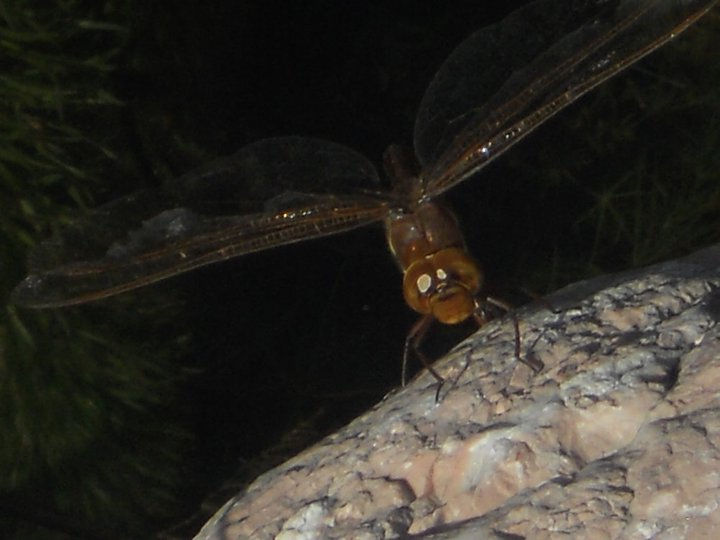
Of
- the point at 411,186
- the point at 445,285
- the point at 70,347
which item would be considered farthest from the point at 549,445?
the point at 70,347

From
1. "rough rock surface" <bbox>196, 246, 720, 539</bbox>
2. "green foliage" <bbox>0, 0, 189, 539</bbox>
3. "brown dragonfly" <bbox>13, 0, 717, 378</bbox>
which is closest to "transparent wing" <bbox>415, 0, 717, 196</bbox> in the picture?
"brown dragonfly" <bbox>13, 0, 717, 378</bbox>

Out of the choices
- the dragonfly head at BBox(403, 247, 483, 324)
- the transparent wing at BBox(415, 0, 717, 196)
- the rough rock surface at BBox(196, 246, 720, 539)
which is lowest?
the rough rock surface at BBox(196, 246, 720, 539)

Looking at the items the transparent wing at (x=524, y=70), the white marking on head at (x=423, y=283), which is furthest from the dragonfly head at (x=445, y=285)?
the transparent wing at (x=524, y=70)

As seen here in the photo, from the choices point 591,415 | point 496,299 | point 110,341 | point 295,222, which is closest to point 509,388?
point 591,415

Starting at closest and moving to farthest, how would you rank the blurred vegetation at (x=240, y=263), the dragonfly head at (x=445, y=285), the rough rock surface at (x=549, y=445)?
the rough rock surface at (x=549, y=445)
the dragonfly head at (x=445, y=285)
the blurred vegetation at (x=240, y=263)

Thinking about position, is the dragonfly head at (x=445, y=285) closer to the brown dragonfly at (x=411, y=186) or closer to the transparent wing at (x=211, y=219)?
the brown dragonfly at (x=411, y=186)

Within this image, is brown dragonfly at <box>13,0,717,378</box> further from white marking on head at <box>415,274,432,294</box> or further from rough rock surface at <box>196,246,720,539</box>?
rough rock surface at <box>196,246,720,539</box>
